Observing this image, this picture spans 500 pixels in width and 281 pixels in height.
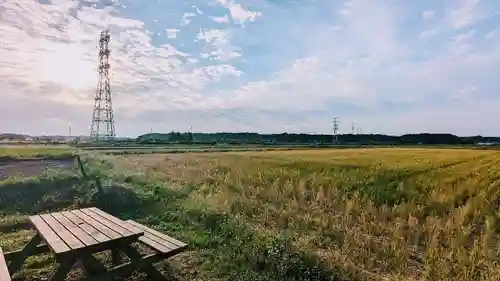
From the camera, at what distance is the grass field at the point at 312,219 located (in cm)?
551

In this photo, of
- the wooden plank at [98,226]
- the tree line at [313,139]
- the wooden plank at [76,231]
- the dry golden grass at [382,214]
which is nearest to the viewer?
the wooden plank at [76,231]

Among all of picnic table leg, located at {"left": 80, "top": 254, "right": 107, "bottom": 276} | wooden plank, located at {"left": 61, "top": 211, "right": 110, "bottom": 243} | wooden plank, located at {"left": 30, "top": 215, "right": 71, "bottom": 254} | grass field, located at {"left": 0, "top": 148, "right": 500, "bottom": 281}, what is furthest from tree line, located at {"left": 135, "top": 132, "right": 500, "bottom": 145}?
picnic table leg, located at {"left": 80, "top": 254, "right": 107, "bottom": 276}

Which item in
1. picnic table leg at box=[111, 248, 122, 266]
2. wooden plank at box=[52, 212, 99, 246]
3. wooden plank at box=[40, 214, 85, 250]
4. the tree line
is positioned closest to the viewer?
wooden plank at box=[40, 214, 85, 250]

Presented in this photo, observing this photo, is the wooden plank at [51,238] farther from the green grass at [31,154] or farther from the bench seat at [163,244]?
the green grass at [31,154]

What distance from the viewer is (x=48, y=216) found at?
553cm

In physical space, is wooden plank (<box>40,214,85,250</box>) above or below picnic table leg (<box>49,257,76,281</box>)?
above

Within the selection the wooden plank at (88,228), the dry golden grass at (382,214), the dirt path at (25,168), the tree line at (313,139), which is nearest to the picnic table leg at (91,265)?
the wooden plank at (88,228)

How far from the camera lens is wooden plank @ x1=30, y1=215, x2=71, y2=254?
12.3ft

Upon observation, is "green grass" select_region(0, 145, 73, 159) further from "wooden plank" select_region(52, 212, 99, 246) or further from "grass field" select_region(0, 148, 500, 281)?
"wooden plank" select_region(52, 212, 99, 246)

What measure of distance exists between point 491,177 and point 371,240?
6471 mm

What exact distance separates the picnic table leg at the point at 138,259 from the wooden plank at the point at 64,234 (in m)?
0.61

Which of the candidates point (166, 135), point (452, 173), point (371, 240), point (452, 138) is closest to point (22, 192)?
point (371, 240)

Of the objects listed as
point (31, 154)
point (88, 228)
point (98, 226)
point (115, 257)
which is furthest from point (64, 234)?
point (31, 154)

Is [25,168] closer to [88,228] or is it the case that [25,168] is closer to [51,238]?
[88,228]
